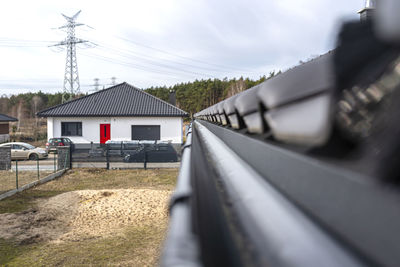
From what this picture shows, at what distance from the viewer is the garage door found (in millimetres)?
24750

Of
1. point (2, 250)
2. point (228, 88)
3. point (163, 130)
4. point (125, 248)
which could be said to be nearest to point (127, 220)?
point (125, 248)

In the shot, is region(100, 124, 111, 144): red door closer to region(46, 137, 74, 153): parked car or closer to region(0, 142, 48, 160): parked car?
region(46, 137, 74, 153): parked car

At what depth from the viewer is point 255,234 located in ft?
2.17

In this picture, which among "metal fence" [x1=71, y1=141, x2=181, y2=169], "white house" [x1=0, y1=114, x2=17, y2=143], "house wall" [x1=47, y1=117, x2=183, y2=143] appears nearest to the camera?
"metal fence" [x1=71, y1=141, x2=181, y2=169]

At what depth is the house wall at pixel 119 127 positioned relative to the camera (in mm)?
24578

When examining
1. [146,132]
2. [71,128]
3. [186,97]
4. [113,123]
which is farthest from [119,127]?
[186,97]

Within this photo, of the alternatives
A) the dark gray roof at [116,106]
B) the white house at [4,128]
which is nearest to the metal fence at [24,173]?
the dark gray roof at [116,106]

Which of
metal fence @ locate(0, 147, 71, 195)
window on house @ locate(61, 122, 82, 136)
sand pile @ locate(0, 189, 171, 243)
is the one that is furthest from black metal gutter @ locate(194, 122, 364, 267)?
window on house @ locate(61, 122, 82, 136)

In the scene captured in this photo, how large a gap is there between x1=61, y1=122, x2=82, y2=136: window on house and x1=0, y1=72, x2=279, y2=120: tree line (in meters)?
36.1

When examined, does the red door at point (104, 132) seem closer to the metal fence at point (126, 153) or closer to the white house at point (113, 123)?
the white house at point (113, 123)

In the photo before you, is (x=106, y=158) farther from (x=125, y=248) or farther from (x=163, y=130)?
(x=125, y=248)

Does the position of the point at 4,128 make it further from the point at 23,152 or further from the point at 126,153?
the point at 126,153

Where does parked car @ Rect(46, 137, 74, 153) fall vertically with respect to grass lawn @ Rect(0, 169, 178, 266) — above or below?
above

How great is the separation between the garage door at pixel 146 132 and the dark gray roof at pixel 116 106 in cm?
111
